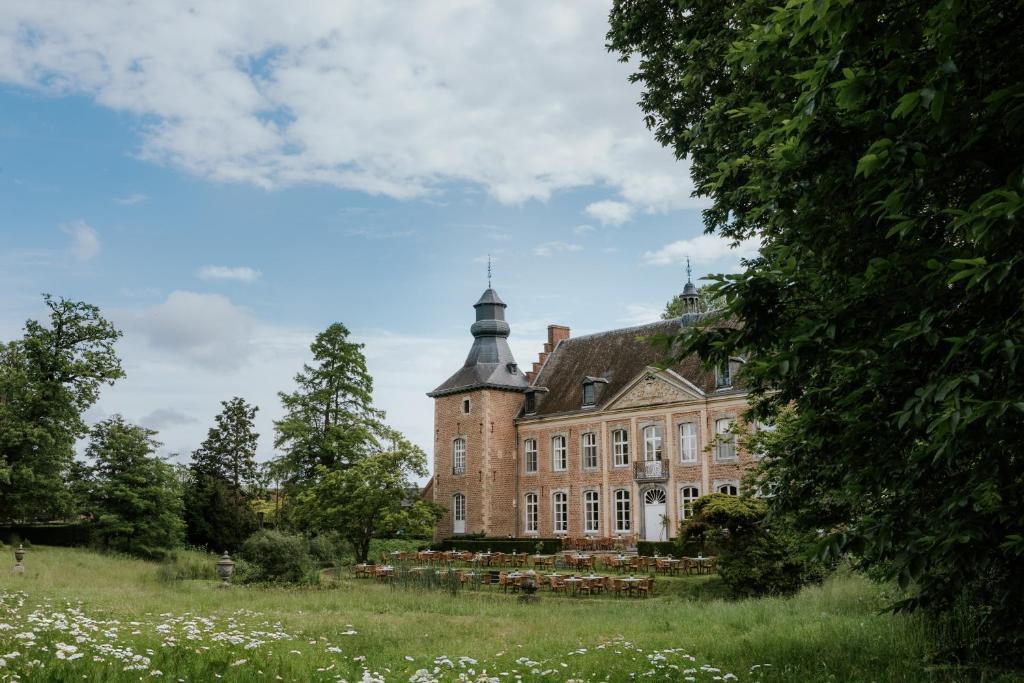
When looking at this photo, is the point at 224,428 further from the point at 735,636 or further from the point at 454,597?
the point at 735,636

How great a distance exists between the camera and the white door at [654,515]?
111 feet

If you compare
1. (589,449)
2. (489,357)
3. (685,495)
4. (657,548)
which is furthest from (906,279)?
(489,357)

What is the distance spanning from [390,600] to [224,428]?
30.0 meters

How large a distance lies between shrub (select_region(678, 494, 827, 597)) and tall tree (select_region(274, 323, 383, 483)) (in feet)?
73.5

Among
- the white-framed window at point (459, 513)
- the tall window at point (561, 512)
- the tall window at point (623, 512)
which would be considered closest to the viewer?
the tall window at point (623, 512)

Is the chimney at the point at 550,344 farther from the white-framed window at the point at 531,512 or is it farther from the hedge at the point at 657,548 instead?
the hedge at the point at 657,548

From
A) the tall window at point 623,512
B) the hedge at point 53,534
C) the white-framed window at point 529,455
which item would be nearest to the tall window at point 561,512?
the white-framed window at point 529,455

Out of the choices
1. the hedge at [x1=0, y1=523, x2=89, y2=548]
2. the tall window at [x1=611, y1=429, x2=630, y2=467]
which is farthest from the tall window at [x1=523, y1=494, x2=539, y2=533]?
the hedge at [x1=0, y1=523, x2=89, y2=548]

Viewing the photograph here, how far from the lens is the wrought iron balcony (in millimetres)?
33906

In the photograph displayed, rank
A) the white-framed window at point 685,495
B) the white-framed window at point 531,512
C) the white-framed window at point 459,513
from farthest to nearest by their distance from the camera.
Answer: the white-framed window at point 459,513 → the white-framed window at point 531,512 → the white-framed window at point 685,495

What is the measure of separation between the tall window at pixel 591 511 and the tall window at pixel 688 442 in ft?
16.0

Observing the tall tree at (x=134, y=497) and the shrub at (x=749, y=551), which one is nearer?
the shrub at (x=749, y=551)

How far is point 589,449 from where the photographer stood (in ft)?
122

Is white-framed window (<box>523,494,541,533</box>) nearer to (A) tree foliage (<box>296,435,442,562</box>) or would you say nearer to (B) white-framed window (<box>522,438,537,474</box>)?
(B) white-framed window (<box>522,438,537,474</box>)
